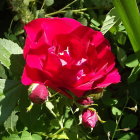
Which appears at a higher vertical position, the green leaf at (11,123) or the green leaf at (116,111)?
the green leaf at (11,123)

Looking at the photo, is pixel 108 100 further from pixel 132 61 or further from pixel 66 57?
pixel 66 57

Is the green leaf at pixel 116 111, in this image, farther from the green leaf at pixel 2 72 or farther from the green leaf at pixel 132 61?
the green leaf at pixel 2 72

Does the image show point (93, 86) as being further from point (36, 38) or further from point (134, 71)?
point (134, 71)

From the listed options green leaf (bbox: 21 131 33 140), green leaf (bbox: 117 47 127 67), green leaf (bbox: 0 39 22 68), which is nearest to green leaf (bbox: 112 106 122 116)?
green leaf (bbox: 117 47 127 67)

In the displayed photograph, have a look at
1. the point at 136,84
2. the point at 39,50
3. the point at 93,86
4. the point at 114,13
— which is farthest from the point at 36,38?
the point at 136,84

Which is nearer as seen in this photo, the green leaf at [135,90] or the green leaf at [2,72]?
the green leaf at [2,72]

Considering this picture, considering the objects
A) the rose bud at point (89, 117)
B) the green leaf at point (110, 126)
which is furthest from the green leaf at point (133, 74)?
the rose bud at point (89, 117)

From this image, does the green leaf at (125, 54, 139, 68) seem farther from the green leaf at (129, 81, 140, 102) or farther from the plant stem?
the plant stem
